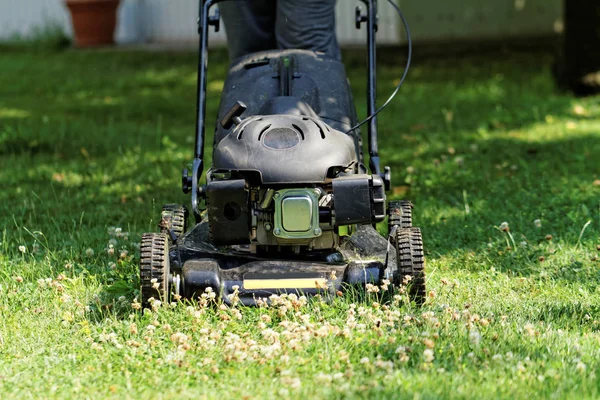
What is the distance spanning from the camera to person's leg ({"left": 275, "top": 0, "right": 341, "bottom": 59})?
416 centimetres

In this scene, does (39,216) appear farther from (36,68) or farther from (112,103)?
(36,68)

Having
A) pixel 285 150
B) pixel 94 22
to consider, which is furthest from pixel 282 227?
Answer: pixel 94 22

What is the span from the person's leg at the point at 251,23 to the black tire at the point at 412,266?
149cm

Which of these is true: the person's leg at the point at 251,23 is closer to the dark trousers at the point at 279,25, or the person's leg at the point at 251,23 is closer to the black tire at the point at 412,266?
the dark trousers at the point at 279,25

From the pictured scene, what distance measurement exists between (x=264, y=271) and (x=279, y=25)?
1273 mm

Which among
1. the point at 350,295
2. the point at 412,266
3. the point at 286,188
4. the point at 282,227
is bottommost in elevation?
the point at 350,295

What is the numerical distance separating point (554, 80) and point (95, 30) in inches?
261

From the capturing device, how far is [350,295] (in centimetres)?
335

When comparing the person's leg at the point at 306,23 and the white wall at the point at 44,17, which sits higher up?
the person's leg at the point at 306,23

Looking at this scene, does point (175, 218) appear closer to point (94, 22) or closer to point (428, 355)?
point (428, 355)

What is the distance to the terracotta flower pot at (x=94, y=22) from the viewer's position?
41.9 feet

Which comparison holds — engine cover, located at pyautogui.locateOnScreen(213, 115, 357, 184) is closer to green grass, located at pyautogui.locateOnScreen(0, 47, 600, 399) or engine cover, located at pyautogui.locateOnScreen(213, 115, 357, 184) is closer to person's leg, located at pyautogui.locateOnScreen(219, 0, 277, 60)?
green grass, located at pyautogui.locateOnScreen(0, 47, 600, 399)

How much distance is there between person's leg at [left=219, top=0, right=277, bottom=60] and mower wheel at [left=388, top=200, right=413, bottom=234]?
0.98 meters

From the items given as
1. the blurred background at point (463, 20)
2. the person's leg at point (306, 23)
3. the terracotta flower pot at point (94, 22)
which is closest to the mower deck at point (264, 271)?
the person's leg at point (306, 23)
